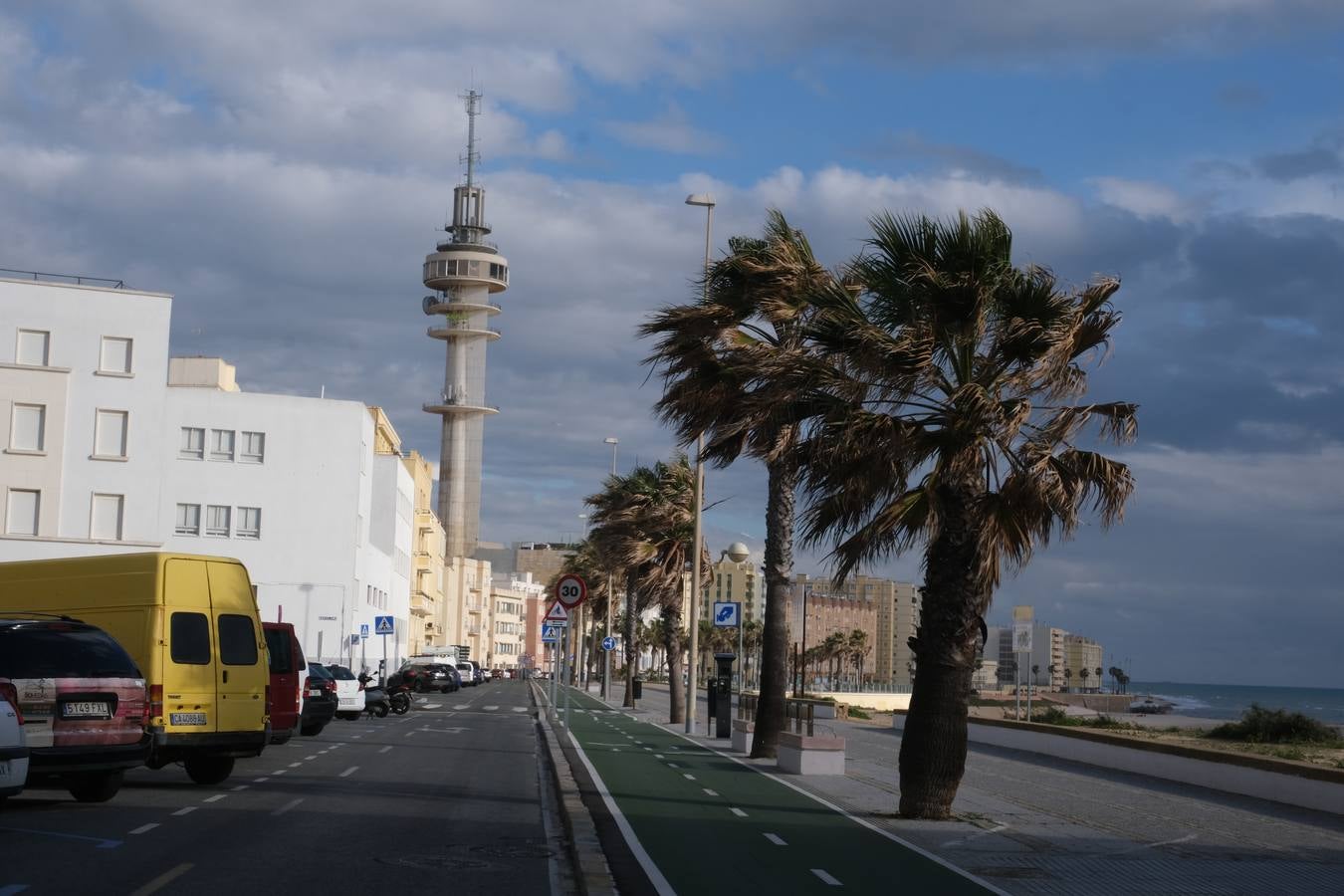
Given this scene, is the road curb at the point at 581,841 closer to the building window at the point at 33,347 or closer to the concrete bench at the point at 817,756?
the concrete bench at the point at 817,756

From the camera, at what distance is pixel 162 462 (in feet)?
210

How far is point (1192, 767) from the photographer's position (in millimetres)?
23453

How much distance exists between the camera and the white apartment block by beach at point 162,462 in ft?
198

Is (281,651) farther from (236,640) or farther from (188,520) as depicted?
(188,520)

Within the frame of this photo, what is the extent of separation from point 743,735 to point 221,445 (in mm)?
43676

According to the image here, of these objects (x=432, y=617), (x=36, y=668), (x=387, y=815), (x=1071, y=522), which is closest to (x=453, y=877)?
(x=387, y=815)

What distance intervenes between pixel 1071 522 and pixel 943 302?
8.91ft

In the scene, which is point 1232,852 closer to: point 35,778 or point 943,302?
point 943,302

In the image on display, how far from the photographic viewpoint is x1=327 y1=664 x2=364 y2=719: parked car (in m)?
41.2

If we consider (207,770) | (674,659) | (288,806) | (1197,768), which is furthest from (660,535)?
(288,806)

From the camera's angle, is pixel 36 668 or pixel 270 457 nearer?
pixel 36 668

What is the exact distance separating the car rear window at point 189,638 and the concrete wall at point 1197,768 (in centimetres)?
1420

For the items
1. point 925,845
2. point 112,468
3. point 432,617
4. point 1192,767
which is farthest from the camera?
point 432,617

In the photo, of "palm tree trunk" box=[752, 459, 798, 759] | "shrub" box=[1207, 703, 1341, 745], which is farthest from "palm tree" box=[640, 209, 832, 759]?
"shrub" box=[1207, 703, 1341, 745]
